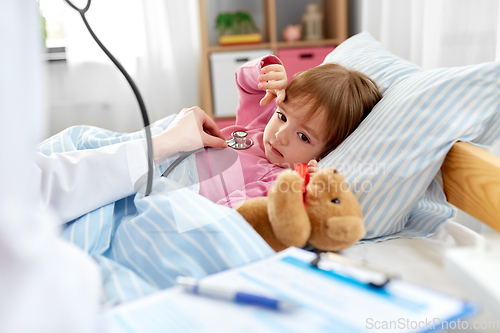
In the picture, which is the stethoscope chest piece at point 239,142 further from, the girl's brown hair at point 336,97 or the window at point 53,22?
the window at point 53,22

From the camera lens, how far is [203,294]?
357mm

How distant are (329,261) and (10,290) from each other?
0.27m

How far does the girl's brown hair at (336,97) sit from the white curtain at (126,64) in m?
1.78

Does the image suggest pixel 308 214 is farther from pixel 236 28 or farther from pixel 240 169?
pixel 236 28

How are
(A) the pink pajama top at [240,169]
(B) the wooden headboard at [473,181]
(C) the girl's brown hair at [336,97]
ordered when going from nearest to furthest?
(B) the wooden headboard at [473,181]
(A) the pink pajama top at [240,169]
(C) the girl's brown hair at [336,97]

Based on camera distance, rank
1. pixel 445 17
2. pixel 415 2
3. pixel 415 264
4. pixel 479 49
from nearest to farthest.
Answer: pixel 415 264
pixel 479 49
pixel 445 17
pixel 415 2

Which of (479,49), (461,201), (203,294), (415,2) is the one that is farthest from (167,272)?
(415,2)

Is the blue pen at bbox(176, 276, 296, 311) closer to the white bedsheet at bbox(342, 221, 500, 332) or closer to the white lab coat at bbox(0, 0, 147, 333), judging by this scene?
the white lab coat at bbox(0, 0, 147, 333)

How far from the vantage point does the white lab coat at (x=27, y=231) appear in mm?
257

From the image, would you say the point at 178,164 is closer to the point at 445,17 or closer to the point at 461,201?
the point at 461,201

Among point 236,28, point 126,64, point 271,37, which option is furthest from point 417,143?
point 126,64

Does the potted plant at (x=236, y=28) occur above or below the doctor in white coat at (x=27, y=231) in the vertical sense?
above

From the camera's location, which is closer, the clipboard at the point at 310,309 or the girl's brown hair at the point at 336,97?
the clipboard at the point at 310,309

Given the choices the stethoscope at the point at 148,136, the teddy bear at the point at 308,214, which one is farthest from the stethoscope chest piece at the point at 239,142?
the teddy bear at the point at 308,214
